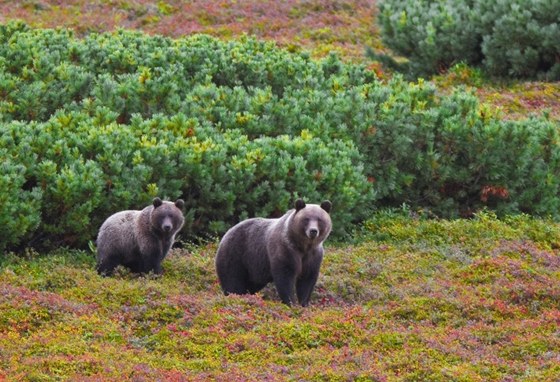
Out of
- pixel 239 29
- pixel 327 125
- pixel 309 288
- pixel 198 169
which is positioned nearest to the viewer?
pixel 309 288

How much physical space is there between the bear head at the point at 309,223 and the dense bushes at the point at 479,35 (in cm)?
1498

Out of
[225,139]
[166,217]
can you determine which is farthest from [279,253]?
[225,139]

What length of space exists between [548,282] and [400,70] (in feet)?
53.2

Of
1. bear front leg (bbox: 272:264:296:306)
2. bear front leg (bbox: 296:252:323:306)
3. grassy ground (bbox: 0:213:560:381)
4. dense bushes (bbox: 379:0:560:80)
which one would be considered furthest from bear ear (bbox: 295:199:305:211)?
dense bushes (bbox: 379:0:560:80)

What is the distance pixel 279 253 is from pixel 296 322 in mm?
1211

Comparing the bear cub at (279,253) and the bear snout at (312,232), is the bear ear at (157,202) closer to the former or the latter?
the bear cub at (279,253)

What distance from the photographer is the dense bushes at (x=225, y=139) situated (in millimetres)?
15914

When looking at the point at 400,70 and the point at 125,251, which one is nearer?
the point at 125,251

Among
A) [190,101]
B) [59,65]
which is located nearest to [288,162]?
[190,101]

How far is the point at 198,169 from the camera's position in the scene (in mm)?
16641

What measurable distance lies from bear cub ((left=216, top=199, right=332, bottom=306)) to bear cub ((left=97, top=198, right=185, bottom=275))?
0.96 meters

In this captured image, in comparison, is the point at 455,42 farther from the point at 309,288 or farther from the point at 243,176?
the point at 309,288

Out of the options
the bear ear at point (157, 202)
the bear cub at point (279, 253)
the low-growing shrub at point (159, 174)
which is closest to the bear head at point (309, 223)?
the bear cub at point (279, 253)

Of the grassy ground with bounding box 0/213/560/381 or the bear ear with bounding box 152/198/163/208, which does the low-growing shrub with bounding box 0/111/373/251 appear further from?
the bear ear with bounding box 152/198/163/208
